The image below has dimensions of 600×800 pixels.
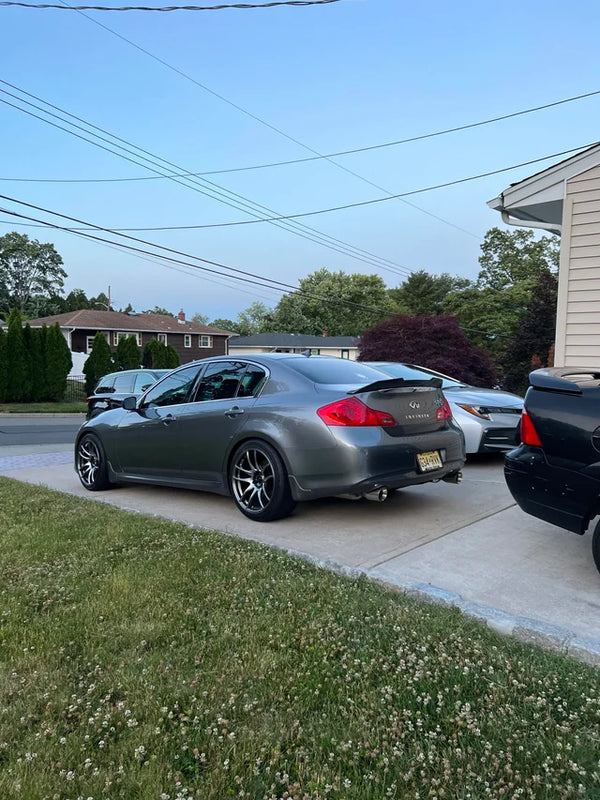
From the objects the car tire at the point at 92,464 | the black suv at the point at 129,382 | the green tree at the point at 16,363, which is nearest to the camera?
the car tire at the point at 92,464

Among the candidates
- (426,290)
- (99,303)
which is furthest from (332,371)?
(99,303)

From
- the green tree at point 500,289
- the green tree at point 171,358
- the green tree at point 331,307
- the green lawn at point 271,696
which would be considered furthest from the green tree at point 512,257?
the green lawn at point 271,696

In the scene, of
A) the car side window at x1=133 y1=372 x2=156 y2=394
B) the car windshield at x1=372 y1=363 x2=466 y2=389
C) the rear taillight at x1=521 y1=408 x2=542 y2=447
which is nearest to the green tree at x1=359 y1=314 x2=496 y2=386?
the car side window at x1=133 y1=372 x2=156 y2=394

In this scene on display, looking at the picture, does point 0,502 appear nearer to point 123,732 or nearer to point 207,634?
point 207,634

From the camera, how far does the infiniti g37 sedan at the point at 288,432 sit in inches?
182

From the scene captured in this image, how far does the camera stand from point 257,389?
17.4ft

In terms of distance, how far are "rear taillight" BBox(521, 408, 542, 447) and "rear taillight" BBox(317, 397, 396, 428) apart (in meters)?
1.25

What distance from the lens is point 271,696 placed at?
2.31 m

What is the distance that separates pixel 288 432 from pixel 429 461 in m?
1.22

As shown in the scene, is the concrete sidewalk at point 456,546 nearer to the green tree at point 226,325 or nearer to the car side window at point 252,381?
the car side window at point 252,381

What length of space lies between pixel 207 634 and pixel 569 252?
5.71 m

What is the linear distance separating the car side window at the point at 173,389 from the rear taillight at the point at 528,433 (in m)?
3.42

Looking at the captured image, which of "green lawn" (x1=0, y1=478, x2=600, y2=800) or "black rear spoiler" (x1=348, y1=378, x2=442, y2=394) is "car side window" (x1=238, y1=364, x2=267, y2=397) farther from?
"green lawn" (x1=0, y1=478, x2=600, y2=800)

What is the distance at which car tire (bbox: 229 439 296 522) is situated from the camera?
4.85 metres
